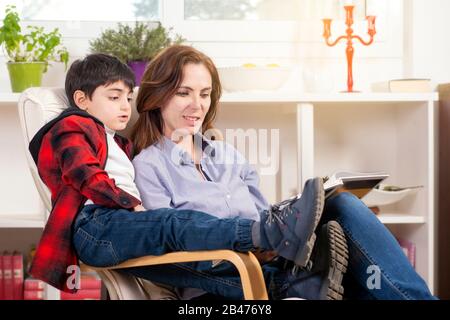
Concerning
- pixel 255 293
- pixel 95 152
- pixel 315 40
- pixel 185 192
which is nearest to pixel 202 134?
pixel 185 192

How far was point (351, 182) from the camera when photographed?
1774 mm

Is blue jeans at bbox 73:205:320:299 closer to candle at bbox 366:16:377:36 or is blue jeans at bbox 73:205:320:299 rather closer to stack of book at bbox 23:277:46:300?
stack of book at bbox 23:277:46:300

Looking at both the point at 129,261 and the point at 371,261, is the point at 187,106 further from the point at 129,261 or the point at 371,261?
the point at 371,261

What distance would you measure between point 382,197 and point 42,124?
127 cm

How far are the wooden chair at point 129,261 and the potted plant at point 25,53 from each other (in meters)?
0.57

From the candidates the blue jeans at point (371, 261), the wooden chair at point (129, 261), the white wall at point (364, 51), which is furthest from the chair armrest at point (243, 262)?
the white wall at point (364, 51)

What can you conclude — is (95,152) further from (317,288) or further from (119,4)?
(119,4)

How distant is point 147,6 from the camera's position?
2807 millimetres

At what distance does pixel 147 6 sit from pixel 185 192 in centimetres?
112

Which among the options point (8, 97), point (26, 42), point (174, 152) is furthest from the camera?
point (26, 42)

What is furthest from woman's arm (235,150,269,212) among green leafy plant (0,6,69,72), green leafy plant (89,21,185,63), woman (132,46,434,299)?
green leafy plant (0,6,69,72)

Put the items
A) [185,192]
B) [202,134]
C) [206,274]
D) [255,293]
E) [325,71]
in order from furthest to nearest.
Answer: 1. [325,71]
2. [202,134]
3. [185,192]
4. [206,274]
5. [255,293]

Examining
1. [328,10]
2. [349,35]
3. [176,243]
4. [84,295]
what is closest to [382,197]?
[349,35]

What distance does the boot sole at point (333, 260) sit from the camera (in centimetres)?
154
